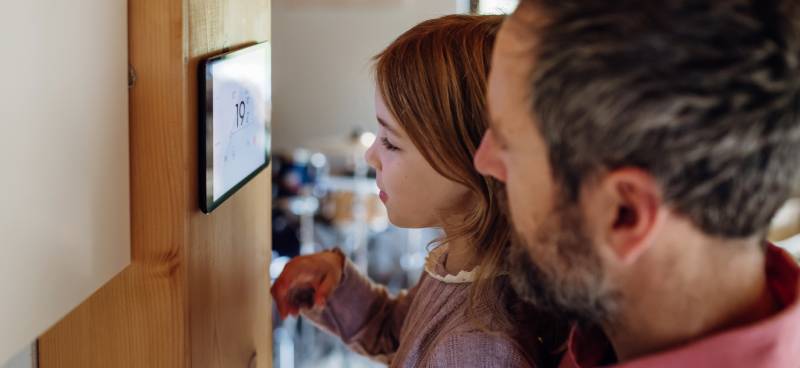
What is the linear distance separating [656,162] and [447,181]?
1.54ft

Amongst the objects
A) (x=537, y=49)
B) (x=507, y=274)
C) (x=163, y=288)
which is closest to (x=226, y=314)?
(x=163, y=288)

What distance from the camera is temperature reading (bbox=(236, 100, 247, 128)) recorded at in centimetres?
97

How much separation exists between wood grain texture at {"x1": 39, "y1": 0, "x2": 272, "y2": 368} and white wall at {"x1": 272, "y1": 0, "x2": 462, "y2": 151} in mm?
4090

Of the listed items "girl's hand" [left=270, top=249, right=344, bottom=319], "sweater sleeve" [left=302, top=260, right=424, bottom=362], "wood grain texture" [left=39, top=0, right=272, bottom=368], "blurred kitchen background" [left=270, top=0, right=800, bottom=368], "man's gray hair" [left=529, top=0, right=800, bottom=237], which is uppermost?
"man's gray hair" [left=529, top=0, right=800, bottom=237]

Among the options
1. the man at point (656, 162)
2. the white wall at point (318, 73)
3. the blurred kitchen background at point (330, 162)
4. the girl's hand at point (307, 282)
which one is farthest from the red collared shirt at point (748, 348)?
the white wall at point (318, 73)

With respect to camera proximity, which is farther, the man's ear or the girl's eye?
the girl's eye

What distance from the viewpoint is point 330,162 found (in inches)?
188

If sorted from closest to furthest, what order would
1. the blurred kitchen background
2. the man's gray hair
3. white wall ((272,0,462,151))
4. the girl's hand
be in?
the man's gray hair < the girl's hand < the blurred kitchen background < white wall ((272,0,462,151))

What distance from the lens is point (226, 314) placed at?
1.04 metres

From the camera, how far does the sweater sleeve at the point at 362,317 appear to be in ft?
4.10

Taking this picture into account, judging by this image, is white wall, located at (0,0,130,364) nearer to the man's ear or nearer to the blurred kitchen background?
the man's ear

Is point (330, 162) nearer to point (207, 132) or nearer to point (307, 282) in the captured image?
point (307, 282)

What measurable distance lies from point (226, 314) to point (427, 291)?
0.23 metres

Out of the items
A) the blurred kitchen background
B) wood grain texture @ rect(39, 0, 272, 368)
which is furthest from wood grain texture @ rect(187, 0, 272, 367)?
the blurred kitchen background
